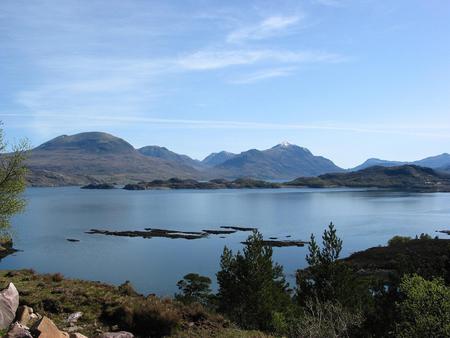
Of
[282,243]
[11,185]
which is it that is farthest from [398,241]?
[11,185]

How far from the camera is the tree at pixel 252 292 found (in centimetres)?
3978

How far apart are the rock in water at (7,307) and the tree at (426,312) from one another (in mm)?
17839

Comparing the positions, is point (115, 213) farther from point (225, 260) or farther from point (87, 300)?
point (87, 300)

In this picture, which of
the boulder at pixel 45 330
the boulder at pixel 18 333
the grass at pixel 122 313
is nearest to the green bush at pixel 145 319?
the grass at pixel 122 313

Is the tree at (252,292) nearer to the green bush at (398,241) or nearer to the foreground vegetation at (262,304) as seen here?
the foreground vegetation at (262,304)

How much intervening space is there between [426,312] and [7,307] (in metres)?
19.2

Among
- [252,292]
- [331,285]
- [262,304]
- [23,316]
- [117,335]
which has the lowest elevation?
[262,304]

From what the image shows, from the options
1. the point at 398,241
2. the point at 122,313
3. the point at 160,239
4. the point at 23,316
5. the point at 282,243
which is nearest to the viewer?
the point at 23,316

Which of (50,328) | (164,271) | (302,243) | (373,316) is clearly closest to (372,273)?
(302,243)

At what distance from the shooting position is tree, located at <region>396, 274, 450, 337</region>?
17.0 metres

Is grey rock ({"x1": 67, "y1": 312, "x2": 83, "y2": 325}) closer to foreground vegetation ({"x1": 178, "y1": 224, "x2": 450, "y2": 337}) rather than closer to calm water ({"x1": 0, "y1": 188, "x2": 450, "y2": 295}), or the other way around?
foreground vegetation ({"x1": 178, "y1": 224, "x2": 450, "y2": 337})

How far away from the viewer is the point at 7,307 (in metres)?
20.3

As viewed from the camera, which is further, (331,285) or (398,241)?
(398,241)

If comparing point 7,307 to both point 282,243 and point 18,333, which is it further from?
point 282,243
